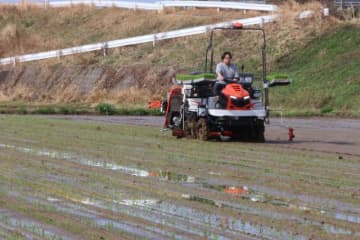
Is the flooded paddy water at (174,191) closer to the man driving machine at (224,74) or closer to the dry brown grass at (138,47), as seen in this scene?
the man driving machine at (224,74)

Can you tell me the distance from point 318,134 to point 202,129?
174 inches

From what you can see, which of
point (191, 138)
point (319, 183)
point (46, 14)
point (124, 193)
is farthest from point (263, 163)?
point (46, 14)

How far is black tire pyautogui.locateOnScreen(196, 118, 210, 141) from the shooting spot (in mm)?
23062

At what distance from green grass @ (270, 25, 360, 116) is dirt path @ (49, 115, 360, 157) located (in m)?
4.10

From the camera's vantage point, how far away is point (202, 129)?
23219mm

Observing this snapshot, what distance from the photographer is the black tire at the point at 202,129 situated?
75.7ft

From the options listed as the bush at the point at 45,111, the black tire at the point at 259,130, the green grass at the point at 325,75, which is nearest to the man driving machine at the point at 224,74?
the black tire at the point at 259,130

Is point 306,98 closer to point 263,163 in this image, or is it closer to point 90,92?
point 90,92

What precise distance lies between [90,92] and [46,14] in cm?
2301

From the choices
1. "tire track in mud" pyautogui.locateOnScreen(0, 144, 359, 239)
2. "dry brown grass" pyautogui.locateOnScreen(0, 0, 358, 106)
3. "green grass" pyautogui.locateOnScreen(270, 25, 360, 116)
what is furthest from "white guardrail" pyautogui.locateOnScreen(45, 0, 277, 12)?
"tire track in mud" pyautogui.locateOnScreen(0, 144, 359, 239)

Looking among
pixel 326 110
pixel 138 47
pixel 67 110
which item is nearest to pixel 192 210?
pixel 326 110

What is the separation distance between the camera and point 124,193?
1330 cm

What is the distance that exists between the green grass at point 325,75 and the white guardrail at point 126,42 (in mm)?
4166

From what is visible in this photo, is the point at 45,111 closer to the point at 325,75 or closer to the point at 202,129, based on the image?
the point at 325,75
